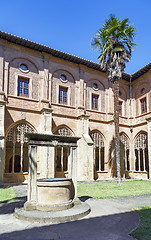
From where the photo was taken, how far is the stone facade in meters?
15.0

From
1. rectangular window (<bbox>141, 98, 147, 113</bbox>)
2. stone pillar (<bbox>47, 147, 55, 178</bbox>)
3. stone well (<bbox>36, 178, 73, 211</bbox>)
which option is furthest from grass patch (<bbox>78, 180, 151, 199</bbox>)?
rectangular window (<bbox>141, 98, 147, 113</bbox>)

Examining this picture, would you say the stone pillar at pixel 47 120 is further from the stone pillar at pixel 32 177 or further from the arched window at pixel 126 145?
the arched window at pixel 126 145

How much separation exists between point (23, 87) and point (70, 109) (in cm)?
463

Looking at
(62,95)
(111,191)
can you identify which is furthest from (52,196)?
(62,95)

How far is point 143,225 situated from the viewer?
17.6 ft

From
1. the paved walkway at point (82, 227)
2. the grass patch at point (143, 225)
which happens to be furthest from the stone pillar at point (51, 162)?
the grass patch at point (143, 225)

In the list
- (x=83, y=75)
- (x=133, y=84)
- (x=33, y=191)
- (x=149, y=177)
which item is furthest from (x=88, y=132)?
(x=33, y=191)

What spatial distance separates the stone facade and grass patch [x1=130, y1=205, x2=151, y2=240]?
8.83m

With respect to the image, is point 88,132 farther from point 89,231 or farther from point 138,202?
point 89,231

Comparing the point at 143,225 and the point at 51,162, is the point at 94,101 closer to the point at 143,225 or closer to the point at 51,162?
the point at 51,162

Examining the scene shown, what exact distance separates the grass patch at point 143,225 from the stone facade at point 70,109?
8826 mm

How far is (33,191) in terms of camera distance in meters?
6.63

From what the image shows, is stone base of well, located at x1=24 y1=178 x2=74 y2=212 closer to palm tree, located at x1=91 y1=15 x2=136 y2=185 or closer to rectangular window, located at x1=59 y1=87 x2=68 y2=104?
palm tree, located at x1=91 y1=15 x2=136 y2=185

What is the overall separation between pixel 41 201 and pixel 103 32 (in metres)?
13.4
